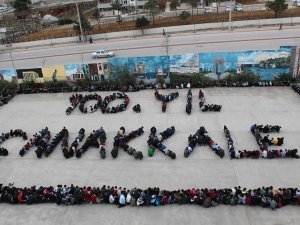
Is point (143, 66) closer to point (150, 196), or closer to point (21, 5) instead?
point (150, 196)

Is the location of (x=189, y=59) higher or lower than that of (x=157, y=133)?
higher

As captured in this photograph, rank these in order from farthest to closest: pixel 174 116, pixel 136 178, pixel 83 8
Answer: pixel 83 8
pixel 174 116
pixel 136 178

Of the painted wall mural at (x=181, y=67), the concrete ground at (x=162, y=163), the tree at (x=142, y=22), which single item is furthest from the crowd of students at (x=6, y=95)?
the tree at (x=142, y=22)

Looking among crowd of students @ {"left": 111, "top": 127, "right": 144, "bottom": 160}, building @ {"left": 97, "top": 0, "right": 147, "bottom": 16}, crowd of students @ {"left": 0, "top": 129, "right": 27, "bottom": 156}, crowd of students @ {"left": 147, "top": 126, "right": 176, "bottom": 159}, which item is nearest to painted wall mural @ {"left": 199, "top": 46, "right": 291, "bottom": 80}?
crowd of students @ {"left": 147, "top": 126, "right": 176, "bottom": 159}

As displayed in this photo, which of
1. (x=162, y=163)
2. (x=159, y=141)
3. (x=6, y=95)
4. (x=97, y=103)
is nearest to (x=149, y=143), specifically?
(x=159, y=141)

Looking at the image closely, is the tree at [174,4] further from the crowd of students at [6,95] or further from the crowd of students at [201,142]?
the crowd of students at [201,142]

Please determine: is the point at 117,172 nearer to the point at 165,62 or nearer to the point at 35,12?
the point at 165,62

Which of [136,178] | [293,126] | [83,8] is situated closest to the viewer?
[136,178]

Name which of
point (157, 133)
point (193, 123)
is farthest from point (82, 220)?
point (193, 123)
